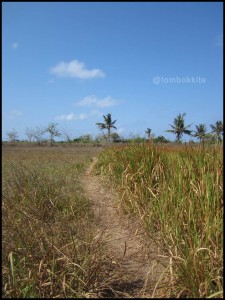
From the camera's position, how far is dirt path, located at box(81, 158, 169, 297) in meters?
2.94

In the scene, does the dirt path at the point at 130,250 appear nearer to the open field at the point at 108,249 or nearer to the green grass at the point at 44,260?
the open field at the point at 108,249

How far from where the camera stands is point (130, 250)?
3.96 metres

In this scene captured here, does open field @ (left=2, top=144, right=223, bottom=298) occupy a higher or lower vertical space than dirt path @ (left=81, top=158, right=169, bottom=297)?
higher

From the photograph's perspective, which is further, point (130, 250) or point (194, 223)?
point (130, 250)

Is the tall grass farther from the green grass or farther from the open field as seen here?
the green grass

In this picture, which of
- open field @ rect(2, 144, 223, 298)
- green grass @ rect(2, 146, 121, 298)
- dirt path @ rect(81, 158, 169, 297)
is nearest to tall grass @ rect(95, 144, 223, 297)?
open field @ rect(2, 144, 223, 298)

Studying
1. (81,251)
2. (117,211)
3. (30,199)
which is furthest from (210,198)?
(117,211)

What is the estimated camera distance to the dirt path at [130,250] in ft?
9.64

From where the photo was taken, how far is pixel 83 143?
49.5 m

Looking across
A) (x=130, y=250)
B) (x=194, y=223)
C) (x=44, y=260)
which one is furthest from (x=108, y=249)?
(x=194, y=223)

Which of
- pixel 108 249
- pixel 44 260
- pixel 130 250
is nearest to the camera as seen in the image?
pixel 44 260

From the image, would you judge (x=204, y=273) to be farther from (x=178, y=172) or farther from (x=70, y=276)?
(x=178, y=172)

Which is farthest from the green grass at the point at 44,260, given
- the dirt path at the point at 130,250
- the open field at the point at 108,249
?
the dirt path at the point at 130,250

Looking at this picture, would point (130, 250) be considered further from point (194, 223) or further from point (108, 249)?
point (194, 223)
